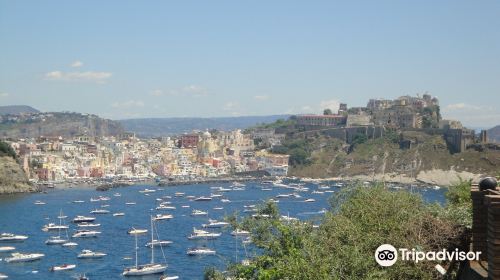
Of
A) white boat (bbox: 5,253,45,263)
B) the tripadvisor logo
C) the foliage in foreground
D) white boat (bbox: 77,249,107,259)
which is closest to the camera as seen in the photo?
the tripadvisor logo

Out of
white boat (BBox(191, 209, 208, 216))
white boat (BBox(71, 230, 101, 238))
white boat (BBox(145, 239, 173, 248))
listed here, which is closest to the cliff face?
white boat (BBox(191, 209, 208, 216))

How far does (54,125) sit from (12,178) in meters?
110

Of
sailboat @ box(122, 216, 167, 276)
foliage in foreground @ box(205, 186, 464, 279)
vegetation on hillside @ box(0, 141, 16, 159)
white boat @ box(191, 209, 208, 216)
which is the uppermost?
foliage in foreground @ box(205, 186, 464, 279)

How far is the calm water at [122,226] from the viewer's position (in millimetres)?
28641

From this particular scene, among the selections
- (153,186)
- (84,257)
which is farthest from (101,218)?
(153,186)

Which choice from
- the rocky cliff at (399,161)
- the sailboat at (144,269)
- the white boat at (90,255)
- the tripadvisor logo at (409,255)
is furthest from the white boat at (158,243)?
the rocky cliff at (399,161)

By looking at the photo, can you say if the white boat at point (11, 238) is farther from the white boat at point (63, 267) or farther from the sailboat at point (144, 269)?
the sailboat at point (144, 269)

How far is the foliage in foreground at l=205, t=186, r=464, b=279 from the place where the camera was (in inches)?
256

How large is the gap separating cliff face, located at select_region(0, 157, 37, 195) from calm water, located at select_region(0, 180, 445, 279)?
215 cm

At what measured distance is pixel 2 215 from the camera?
48.0 m

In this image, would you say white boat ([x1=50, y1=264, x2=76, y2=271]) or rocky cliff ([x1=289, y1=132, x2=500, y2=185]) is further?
rocky cliff ([x1=289, y1=132, x2=500, y2=185])

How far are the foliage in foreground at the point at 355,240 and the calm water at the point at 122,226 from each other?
147 centimetres

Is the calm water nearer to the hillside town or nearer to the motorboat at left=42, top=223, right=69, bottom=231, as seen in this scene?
the motorboat at left=42, top=223, right=69, bottom=231

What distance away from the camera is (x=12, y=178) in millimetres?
65500
